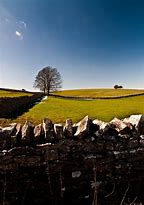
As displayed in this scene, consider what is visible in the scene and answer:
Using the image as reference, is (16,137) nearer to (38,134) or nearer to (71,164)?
(38,134)

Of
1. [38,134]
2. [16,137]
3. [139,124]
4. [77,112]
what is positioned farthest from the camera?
[77,112]

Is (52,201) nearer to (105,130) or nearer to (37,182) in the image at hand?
(37,182)

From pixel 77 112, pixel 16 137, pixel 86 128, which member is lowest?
pixel 77 112

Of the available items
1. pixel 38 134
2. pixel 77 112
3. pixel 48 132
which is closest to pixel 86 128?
pixel 48 132

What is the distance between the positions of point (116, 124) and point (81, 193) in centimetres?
148

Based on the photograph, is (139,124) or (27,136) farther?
(139,124)

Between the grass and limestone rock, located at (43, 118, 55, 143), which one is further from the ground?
limestone rock, located at (43, 118, 55, 143)

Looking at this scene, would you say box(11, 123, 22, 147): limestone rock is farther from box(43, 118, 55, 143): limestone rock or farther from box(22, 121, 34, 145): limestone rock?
box(43, 118, 55, 143): limestone rock

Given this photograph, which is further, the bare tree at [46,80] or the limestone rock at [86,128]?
the bare tree at [46,80]

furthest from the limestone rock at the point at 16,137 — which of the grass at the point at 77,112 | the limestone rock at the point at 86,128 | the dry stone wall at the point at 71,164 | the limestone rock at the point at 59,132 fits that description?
the grass at the point at 77,112

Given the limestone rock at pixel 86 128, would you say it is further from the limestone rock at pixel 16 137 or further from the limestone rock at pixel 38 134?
the limestone rock at pixel 16 137

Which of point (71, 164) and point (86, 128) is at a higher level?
point (86, 128)

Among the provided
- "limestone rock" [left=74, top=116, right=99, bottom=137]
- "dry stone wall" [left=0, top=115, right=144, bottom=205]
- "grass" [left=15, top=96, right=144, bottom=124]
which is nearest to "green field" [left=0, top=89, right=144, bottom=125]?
"grass" [left=15, top=96, right=144, bottom=124]

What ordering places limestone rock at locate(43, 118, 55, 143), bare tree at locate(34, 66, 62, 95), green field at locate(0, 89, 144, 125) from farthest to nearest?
1. bare tree at locate(34, 66, 62, 95)
2. green field at locate(0, 89, 144, 125)
3. limestone rock at locate(43, 118, 55, 143)
